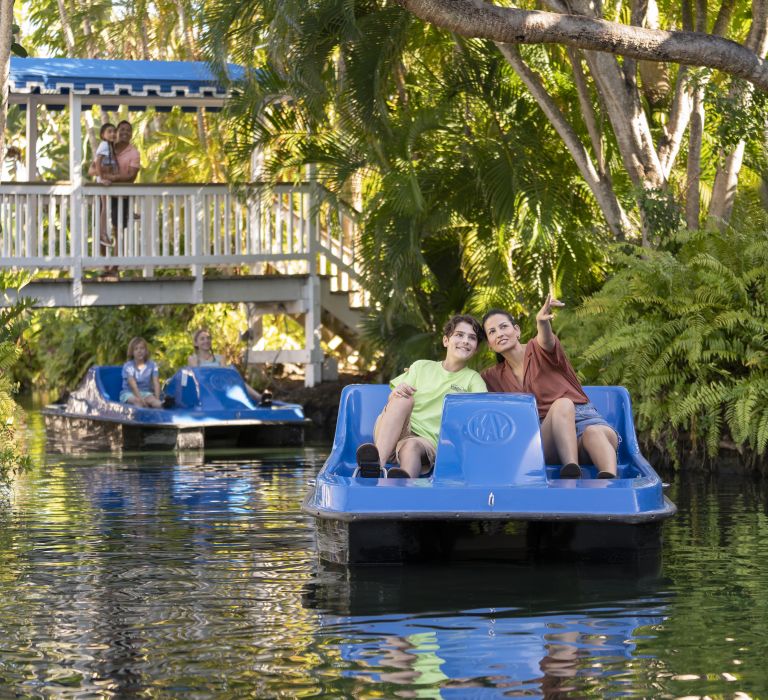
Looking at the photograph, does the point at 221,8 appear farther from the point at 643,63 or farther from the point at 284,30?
the point at 643,63

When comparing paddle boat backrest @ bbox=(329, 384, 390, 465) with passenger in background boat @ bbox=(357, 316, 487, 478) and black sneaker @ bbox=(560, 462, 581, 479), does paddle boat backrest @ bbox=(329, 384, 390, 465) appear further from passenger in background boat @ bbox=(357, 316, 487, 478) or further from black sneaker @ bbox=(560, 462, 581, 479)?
black sneaker @ bbox=(560, 462, 581, 479)

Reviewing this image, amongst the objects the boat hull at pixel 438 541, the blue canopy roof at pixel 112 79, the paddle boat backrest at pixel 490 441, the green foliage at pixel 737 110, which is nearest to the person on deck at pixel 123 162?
the blue canopy roof at pixel 112 79

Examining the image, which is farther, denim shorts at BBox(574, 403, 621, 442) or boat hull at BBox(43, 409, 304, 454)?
boat hull at BBox(43, 409, 304, 454)

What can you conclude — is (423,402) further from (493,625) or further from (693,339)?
(693,339)

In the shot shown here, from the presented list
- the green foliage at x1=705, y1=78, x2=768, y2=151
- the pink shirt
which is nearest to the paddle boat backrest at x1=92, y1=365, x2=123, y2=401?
the pink shirt

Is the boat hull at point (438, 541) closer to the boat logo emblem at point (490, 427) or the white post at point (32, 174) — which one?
the boat logo emblem at point (490, 427)

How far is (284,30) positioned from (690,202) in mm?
4430

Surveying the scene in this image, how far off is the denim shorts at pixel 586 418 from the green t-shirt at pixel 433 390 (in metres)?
0.56

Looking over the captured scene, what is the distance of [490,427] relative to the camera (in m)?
7.95

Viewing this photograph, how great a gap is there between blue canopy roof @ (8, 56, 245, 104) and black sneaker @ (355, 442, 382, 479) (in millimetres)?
10978

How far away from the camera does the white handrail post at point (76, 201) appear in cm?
1858

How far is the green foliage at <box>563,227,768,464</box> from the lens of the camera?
12789mm

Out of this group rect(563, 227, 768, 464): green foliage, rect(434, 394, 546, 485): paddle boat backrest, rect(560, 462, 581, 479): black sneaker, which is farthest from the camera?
rect(563, 227, 768, 464): green foliage

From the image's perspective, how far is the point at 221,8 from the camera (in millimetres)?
16438
